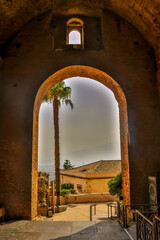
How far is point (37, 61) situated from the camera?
28.1 ft

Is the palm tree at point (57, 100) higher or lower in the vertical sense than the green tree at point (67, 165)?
higher

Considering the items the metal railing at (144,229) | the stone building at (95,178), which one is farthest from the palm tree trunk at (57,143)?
the metal railing at (144,229)

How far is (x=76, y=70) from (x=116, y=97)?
2.21m

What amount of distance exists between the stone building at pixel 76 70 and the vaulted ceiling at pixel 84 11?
4 cm

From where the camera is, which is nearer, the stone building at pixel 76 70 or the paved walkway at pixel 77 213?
the stone building at pixel 76 70

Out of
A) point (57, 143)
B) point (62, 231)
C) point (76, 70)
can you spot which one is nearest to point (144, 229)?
point (62, 231)

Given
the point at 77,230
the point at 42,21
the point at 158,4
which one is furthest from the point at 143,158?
the point at 42,21

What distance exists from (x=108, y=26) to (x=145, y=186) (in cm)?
694

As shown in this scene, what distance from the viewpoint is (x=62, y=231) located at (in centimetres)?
586

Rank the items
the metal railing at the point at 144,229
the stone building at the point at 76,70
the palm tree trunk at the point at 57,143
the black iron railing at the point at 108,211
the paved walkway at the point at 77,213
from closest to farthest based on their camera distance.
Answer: the metal railing at the point at 144,229
the stone building at the point at 76,70
the black iron railing at the point at 108,211
the paved walkway at the point at 77,213
the palm tree trunk at the point at 57,143

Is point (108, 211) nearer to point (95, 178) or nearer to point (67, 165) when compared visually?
point (95, 178)

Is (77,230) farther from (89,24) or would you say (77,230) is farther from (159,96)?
(89,24)

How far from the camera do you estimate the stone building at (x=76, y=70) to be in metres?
7.64

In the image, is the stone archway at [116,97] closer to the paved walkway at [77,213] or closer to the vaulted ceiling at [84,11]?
the vaulted ceiling at [84,11]
